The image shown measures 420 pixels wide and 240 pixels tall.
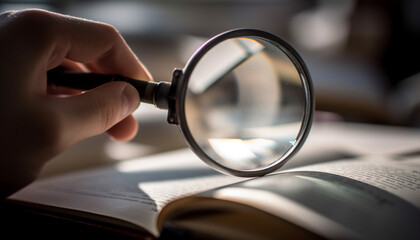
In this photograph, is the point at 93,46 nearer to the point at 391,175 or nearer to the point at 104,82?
the point at 104,82

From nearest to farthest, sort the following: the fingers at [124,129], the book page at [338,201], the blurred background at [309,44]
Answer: the book page at [338,201] < the fingers at [124,129] < the blurred background at [309,44]

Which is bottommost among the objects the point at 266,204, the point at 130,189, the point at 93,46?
the point at 130,189

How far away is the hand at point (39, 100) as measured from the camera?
51 cm

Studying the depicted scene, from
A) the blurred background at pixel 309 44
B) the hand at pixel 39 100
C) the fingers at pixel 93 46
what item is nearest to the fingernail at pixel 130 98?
the hand at pixel 39 100

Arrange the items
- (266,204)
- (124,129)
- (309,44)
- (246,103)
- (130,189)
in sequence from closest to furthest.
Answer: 1. (266,204)
2. (130,189)
3. (124,129)
4. (246,103)
5. (309,44)

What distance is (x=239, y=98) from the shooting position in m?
1.01

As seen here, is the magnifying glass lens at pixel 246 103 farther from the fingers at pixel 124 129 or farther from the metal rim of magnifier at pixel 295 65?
the fingers at pixel 124 129

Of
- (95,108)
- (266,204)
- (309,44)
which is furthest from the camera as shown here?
(309,44)

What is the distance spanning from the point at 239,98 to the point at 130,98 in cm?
42

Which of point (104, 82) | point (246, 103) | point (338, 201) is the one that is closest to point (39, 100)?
point (104, 82)

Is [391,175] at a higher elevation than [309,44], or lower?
lower

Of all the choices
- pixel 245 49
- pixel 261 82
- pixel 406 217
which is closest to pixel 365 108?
pixel 261 82

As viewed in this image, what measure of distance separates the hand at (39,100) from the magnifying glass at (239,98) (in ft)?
0.29

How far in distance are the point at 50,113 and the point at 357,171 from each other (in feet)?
1.73
